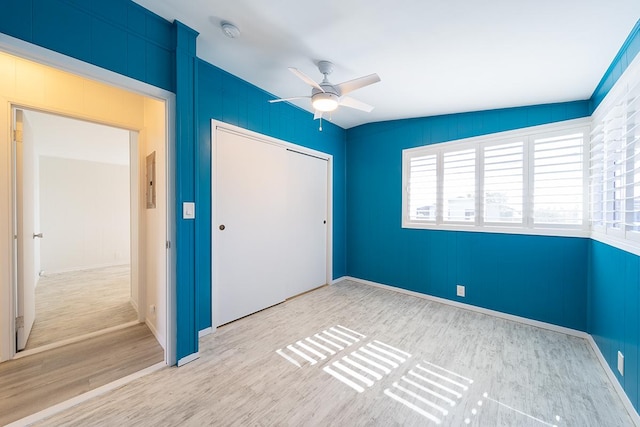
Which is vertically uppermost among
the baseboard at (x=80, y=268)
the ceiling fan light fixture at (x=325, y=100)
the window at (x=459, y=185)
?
the ceiling fan light fixture at (x=325, y=100)

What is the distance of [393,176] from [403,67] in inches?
68.3

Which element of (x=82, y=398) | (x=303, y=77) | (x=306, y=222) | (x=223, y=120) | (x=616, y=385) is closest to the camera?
(x=82, y=398)

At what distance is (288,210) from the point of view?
11.0 feet

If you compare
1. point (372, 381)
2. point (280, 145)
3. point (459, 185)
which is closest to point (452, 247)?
point (459, 185)

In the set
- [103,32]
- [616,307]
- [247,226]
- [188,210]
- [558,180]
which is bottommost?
[616,307]

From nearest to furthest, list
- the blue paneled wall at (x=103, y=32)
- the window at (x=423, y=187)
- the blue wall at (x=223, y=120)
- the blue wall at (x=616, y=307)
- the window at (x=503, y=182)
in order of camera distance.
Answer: the blue paneled wall at (x=103, y=32) < the blue wall at (x=616, y=307) < the blue wall at (x=223, y=120) < the window at (x=503, y=182) < the window at (x=423, y=187)

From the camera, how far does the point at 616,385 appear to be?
1.67 meters

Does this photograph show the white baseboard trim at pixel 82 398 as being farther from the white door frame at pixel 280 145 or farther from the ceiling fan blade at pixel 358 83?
the ceiling fan blade at pixel 358 83

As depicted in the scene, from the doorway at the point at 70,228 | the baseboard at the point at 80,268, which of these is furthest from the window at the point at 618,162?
the baseboard at the point at 80,268

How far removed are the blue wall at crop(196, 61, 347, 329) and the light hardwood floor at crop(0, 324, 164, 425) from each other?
56 centimetres

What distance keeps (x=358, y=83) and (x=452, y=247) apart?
7.95ft

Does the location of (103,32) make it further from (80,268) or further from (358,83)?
(80,268)

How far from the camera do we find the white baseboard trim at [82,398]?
4.58ft

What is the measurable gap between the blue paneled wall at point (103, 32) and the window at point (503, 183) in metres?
3.10
